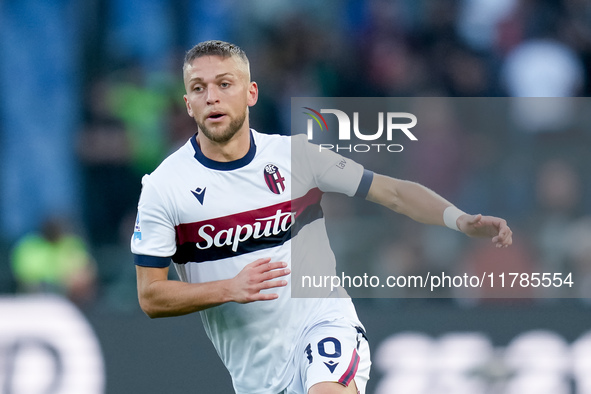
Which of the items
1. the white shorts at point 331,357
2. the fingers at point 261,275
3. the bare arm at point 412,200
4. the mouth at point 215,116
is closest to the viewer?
the fingers at point 261,275

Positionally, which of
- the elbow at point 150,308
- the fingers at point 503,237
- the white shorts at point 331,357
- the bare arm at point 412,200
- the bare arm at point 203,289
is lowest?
the white shorts at point 331,357

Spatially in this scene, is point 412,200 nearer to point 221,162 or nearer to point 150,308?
point 221,162

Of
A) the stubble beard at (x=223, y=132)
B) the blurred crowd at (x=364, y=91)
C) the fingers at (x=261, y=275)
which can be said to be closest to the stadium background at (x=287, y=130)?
the blurred crowd at (x=364, y=91)

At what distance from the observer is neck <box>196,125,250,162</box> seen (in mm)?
4902

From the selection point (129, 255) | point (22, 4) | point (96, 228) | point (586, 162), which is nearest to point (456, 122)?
point (586, 162)

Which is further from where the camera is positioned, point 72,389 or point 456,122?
point 456,122

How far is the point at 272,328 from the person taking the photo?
4965 millimetres

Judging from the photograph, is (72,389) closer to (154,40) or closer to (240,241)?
(240,241)

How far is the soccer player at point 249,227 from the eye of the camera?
15.5 feet

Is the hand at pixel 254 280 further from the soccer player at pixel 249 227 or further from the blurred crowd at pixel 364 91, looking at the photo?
the blurred crowd at pixel 364 91

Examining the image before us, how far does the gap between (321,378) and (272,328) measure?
1.59 feet

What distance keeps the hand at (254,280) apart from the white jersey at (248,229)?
419 mm

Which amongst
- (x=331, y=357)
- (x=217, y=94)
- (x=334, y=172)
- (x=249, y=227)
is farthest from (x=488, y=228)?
(x=217, y=94)

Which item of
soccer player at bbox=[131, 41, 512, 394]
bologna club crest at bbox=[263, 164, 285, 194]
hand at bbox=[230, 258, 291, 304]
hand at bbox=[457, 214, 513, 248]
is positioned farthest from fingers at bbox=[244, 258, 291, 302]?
hand at bbox=[457, 214, 513, 248]
